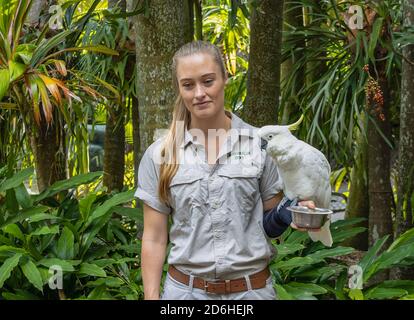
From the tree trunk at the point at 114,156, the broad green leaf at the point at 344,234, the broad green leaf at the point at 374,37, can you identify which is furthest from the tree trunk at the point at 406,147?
the tree trunk at the point at 114,156

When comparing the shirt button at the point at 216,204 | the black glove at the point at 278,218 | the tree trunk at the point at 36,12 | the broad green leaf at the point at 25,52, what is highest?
the tree trunk at the point at 36,12

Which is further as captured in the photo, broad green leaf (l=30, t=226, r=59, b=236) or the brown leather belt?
broad green leaf (l=30, t=226, r=59, b=236)

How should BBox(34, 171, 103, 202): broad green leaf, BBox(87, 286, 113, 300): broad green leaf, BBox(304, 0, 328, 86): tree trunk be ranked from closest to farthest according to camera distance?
BBox(87, 286, 113, 300): broad green leaf, BBox(34, 171, 103, 202): broad green leaf, BBox(304, 0, 328, 86): tree trunk

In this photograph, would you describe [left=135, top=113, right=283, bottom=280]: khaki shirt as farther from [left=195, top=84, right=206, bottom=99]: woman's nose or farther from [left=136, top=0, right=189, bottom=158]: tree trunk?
[left=136, top=0, right=189, bottom=158]: tree trunk

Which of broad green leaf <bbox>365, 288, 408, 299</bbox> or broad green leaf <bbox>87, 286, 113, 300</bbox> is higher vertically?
broad green leaf <bbox>87, 286, 113, 300</bbox>

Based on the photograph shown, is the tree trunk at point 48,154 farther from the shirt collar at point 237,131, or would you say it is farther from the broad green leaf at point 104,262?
the shirt collar at point 237,131

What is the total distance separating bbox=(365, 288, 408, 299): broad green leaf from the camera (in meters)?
2.83

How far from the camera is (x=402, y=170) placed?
12.0 ft

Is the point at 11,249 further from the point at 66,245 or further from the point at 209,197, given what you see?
the point at 209,197

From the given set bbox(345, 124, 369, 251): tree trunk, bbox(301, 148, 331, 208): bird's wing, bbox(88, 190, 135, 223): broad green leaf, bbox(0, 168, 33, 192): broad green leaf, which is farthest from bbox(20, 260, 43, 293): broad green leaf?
bbox(345, 124, 369, 251): tree trunk

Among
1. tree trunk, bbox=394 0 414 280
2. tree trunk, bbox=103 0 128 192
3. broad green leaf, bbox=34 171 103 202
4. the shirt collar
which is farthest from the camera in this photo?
tree trunk, bbox=103 0 128 192

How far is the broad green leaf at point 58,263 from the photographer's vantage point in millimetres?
2795

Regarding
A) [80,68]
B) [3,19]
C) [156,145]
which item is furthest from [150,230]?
[80,68]

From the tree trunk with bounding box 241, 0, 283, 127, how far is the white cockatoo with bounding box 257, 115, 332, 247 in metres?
1.85
